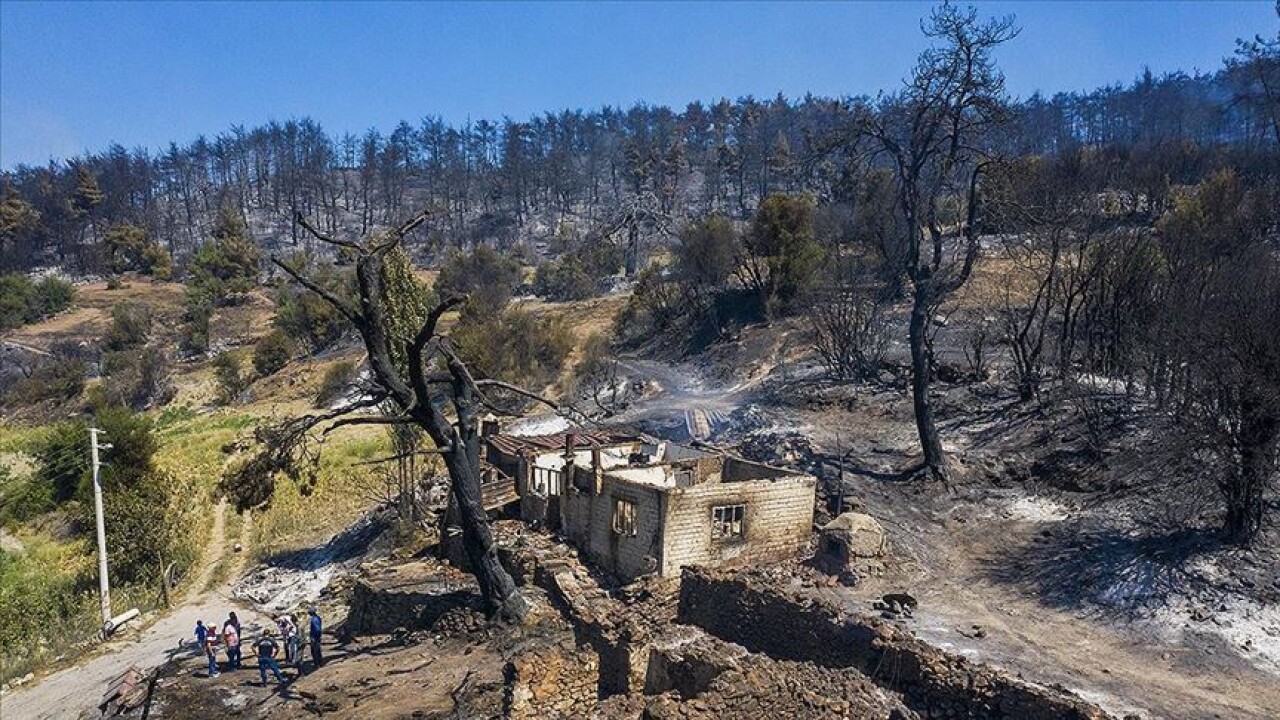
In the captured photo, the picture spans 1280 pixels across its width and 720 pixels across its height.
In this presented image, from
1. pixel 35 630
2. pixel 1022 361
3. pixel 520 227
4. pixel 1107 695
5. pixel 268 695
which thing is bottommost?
pixel 35 630

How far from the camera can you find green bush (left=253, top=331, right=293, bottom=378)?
43.4 m

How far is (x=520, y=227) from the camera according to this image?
82.6 m

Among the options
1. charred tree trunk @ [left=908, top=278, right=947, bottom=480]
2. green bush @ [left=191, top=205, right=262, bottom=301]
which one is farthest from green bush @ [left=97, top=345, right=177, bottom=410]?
charred tree trunk @ [left=908, top=278, right=947, bottom=480]

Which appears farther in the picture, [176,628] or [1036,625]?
[176,628]

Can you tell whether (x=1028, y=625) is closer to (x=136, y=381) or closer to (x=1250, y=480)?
(x=1250, y=480)

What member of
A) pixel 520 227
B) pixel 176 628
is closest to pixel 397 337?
pixel 176 628

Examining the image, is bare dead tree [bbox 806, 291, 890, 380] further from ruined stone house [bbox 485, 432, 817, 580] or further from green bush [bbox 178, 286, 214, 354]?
green bush [bbox 178, 286, 214, 354]

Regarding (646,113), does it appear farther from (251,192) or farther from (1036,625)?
(1036,625)

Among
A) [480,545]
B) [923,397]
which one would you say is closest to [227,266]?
[923,397]

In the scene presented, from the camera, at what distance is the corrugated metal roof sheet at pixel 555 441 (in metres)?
18.9

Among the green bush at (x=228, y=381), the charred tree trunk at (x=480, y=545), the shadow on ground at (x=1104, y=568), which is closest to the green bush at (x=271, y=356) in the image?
the green bush at (x=228, y=381)

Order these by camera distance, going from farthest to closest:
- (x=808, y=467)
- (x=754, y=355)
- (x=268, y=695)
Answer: (x=754, y=355)
(x=808, y=467)
(x=268, y=695)

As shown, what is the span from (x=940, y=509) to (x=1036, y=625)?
497 cm

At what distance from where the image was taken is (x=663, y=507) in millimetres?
14117
